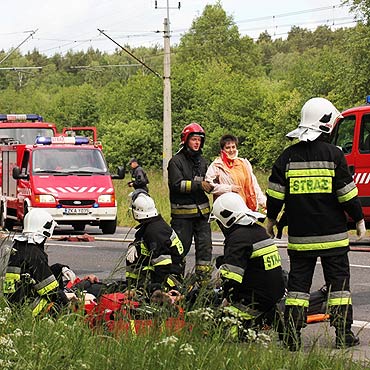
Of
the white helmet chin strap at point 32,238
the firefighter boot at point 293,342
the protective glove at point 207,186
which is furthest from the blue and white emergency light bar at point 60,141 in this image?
the firefighter boot at point 293,342

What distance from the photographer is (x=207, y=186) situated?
11273 mm

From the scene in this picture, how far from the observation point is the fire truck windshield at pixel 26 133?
99.4ft

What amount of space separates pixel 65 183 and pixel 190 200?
33.5ft

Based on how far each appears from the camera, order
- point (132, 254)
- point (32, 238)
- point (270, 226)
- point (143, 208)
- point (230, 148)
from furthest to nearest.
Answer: point (230, 148) < point (143, 208) < point (132, 254) < point (32, 238) < point (270, 226)

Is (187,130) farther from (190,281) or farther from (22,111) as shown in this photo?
(22,111)

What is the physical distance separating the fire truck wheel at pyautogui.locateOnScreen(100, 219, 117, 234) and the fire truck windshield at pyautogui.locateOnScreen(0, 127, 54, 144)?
908cm

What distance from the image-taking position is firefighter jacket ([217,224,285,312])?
758 centimetres

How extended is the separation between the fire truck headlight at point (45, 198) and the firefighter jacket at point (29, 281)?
12.6 m

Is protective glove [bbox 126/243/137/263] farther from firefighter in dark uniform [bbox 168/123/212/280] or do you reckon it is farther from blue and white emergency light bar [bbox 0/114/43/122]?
blue and white emergency light bar [bbox 0/114/43/122]

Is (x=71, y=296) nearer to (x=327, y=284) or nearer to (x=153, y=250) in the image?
(x=153, y=250)

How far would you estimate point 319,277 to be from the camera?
1230 centimetres

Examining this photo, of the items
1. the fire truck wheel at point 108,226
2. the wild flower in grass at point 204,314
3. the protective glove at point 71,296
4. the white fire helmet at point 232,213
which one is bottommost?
the fire truck wheel at point 108,226

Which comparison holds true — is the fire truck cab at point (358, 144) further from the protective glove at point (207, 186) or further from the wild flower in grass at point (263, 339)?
the wild flower in grass at point (263, 339)

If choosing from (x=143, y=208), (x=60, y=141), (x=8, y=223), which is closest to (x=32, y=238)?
(x=143, y=208)
